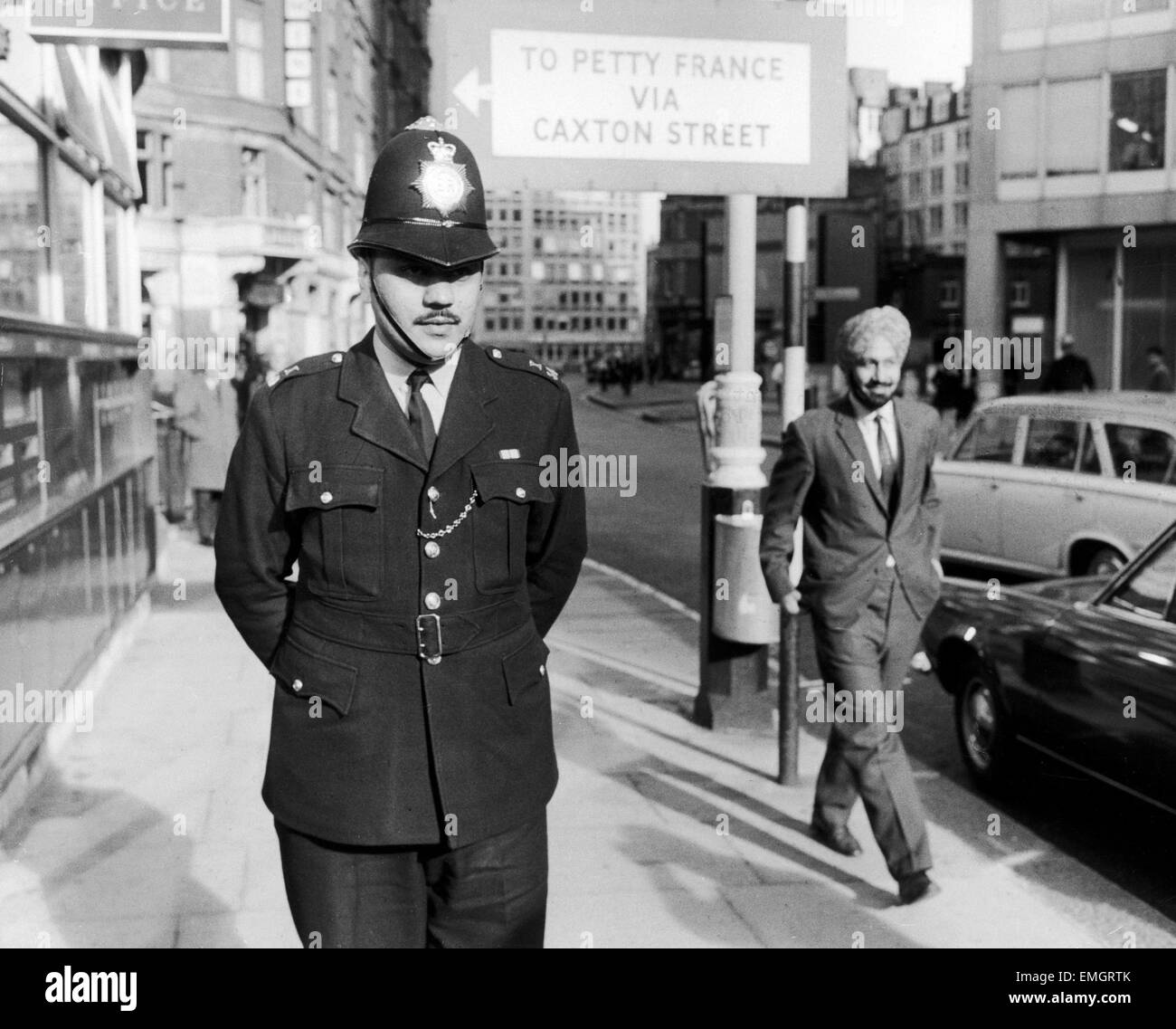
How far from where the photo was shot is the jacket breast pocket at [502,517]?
8.79 feet

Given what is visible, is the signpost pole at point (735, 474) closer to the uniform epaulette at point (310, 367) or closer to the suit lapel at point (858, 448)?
the suit lapel at point (858, 448)

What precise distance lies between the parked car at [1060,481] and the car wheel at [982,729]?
414cm

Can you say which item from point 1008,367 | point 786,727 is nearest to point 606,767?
point 786,727

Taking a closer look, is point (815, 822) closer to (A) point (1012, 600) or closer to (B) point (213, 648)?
(A) point (1012, 600)

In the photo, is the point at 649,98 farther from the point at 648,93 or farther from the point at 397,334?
the point at 397,334

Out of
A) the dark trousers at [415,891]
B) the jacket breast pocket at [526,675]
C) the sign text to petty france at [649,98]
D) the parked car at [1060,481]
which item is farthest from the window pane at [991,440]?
the dark trousers at [415,891]

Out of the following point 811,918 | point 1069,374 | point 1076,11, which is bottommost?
point 811,918

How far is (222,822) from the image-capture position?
17.9 feet

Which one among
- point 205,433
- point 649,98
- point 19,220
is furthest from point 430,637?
point 205,433

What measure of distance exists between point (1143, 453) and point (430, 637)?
27.6 ft

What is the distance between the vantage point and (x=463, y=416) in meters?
2.68

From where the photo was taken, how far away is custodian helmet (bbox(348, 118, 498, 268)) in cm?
255

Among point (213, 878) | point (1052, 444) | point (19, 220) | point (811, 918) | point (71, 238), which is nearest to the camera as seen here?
point (811, 918)
